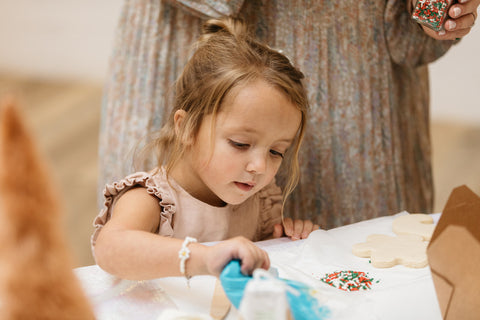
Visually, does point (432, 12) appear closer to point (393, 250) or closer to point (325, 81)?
point (325, 81)

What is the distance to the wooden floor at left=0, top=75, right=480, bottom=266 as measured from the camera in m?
2.70

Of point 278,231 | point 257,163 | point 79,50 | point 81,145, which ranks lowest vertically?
point 81,145

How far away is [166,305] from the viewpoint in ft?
2.63

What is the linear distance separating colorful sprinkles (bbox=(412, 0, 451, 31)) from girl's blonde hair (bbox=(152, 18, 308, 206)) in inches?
12.9

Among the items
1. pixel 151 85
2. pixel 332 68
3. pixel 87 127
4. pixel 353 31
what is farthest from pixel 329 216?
pixel 87 127

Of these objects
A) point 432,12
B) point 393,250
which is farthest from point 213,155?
point 432,12

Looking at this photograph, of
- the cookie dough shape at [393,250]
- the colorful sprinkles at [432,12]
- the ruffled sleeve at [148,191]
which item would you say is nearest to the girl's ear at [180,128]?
the ruffled sleeve at [148,191]

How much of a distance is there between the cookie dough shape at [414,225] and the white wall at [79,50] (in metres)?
3.37

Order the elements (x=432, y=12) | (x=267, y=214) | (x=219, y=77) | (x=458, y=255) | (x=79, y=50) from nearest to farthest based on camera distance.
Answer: (x=458, y=255), (x=219, y=77), (x=432, y=12), (x=267, y=214), (x=79, y=50)

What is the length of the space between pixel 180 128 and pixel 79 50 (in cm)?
347

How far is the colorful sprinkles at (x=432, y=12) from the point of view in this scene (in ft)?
3.90

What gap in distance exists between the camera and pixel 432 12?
1.20 m

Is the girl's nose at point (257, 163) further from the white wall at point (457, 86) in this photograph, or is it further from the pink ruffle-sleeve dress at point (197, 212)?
the white wall at point (457, 86)

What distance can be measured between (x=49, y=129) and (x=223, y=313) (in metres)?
2.93
